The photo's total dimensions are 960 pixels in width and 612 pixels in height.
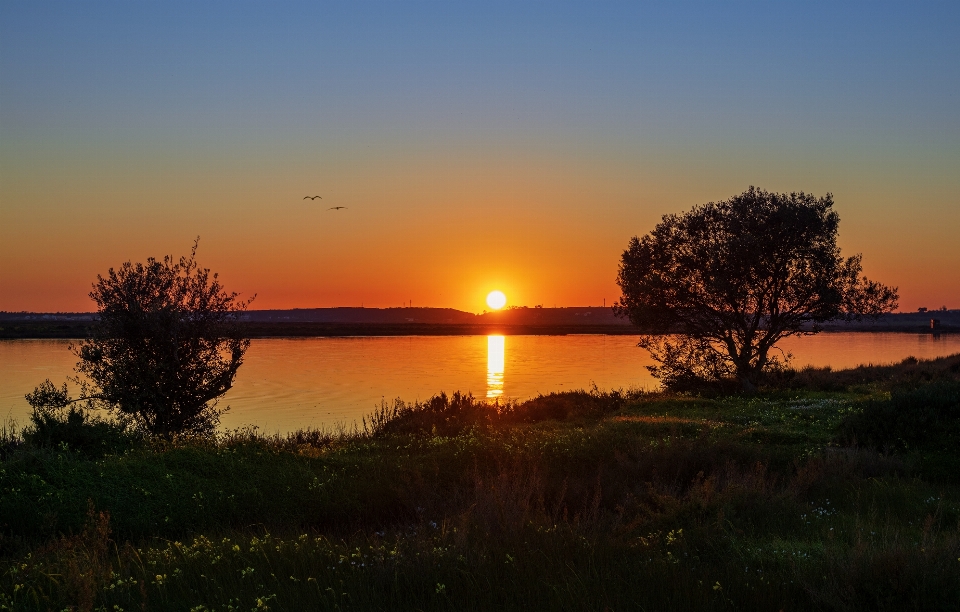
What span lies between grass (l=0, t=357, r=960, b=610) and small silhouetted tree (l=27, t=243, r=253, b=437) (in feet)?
16.2

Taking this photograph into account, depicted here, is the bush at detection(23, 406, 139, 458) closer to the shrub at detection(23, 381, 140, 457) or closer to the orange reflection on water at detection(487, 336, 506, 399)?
the shrub at detection(23, 381, 140, 457)

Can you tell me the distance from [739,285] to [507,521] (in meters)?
28.2

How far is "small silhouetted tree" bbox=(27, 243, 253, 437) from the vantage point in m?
24.0

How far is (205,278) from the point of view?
26266 millimetres

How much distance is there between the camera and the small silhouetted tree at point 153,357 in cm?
2397

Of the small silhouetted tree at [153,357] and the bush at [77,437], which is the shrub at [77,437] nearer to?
the bush at [77,437]

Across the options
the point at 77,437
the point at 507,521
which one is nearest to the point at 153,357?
the point at 77,437

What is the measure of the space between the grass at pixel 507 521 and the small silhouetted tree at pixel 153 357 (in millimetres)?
4950

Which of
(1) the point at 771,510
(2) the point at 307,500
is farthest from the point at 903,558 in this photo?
(2) the point at 307,500

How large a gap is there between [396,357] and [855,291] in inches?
2063

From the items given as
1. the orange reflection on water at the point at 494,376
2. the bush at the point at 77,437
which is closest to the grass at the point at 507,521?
the bush at the point at 77,437

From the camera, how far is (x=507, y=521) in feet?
29.0

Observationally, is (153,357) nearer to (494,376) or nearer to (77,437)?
(77,437)

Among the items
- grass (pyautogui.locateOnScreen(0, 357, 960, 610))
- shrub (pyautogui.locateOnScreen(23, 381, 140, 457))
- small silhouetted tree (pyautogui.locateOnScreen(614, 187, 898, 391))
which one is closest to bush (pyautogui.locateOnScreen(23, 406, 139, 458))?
shrub (pyautogui.locateOnScreen(23, 381, 140, 457))
